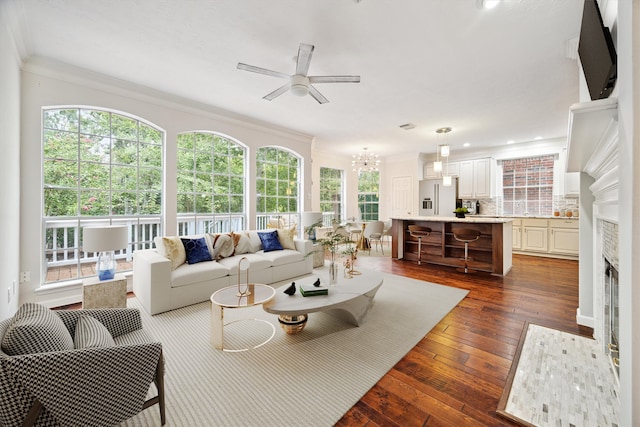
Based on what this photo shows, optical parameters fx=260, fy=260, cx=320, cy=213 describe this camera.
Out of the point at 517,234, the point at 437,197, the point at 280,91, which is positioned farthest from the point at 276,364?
the point at 437,197

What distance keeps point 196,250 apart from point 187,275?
51 centimetres

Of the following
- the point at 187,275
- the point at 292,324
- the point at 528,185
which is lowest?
the point at 292,324

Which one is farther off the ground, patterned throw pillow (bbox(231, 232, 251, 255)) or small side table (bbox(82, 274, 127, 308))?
patterned throw pillow (bbox(231, 232, 251, 255))

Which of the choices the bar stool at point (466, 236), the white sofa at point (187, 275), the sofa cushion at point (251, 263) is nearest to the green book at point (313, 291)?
the white sofa at point (187, 275)

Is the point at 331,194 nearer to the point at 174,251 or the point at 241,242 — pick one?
the point at 241,242

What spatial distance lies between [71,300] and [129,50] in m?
3.06

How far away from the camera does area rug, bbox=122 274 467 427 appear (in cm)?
156

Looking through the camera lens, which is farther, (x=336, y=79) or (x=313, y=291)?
(x=336, y=79)

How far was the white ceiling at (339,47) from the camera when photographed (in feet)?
7.09

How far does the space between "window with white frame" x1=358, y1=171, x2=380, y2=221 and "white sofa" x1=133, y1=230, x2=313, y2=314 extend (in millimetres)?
5238

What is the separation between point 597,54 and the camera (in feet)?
4.63

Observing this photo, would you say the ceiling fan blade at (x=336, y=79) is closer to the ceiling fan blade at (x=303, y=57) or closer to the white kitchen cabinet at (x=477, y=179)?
the ceiling fan blade at (x=303, y=57)

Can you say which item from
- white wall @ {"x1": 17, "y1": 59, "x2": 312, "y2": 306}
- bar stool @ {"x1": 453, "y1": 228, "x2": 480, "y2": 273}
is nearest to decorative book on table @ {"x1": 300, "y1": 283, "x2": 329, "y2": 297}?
white wall @ {"x1": 17, "y1": 59, "x2": 312, "y2": 306}

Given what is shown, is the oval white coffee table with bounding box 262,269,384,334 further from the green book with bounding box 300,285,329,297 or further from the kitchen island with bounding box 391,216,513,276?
the kitchen island with bounding box 391,216,513,276
